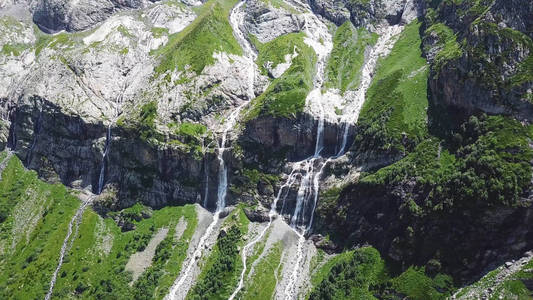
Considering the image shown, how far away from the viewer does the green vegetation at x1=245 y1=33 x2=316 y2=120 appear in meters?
115

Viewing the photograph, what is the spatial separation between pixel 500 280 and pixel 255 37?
416 feet

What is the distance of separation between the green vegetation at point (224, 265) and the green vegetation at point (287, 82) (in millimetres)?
32643

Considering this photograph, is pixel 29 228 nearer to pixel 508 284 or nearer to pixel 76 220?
pixel 76 220

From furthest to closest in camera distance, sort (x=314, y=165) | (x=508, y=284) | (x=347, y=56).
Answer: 1. (x=347, y=56)
2. (x=314, y=165)
3. (x=508, y=284)

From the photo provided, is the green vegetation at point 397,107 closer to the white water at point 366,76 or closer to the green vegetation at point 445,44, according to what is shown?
the white water at point 366,76

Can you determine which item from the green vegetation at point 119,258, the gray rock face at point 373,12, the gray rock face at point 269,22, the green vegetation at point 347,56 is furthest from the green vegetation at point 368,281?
the gray rock face at point 373,12

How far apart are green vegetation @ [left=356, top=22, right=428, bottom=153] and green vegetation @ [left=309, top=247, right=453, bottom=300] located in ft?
94.0

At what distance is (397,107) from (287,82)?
36222mm

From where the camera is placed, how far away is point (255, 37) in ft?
539

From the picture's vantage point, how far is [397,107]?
351 feet

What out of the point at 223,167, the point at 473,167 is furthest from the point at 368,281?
the point at 223,167

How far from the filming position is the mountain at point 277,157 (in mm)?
80438

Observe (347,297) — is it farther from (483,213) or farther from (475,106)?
(475,106)

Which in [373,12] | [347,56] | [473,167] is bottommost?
[473,167]
